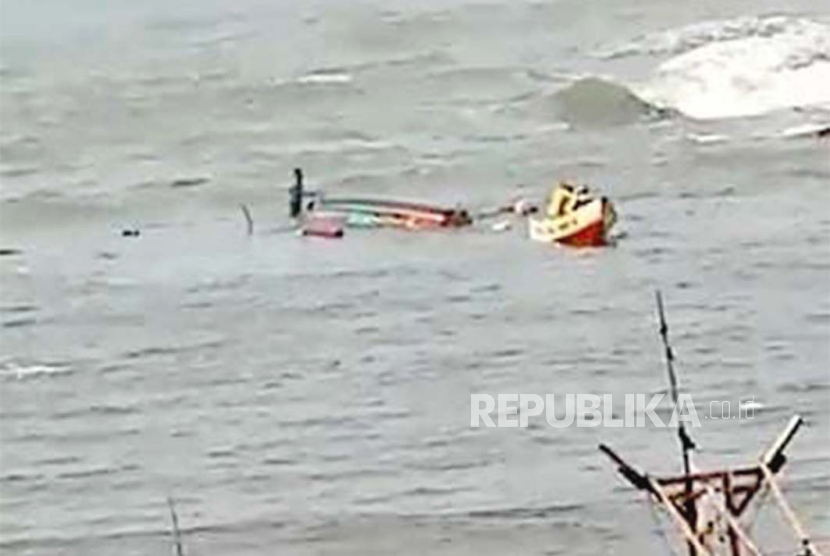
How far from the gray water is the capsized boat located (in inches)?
12.6

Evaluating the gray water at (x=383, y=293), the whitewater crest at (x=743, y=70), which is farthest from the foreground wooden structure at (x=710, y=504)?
the whitewater crest at (x=743, y=70)

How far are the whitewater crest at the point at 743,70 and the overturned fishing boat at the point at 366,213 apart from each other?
7698mm

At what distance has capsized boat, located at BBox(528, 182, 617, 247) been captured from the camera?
33.5m

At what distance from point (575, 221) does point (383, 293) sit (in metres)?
3.41

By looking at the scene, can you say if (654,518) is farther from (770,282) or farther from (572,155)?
(572,155)

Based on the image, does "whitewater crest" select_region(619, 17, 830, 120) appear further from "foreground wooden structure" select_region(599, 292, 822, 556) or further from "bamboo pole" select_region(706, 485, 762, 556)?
"bamboo pole" select_region(706, 485, 762, 556)

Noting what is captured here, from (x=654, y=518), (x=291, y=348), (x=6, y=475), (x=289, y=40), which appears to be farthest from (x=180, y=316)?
(x=289, y=40)

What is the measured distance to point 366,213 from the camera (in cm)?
3722

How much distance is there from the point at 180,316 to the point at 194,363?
10.3 ft

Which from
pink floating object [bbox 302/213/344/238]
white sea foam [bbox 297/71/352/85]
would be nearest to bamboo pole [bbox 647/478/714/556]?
pink floating object [bbox 302/213/344/238]

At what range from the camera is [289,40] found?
58.8 m

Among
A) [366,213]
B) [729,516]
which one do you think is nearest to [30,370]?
[366,213]
